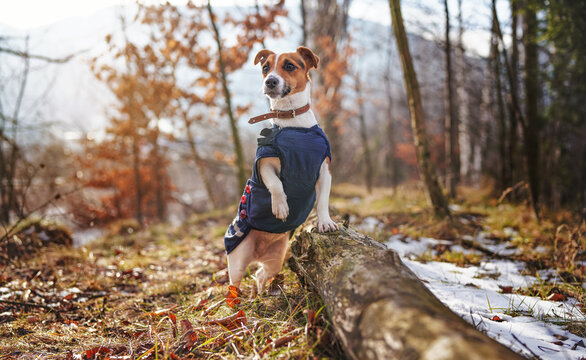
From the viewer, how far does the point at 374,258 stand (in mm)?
1893

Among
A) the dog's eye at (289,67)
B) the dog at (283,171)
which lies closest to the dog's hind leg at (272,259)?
the dog at (283,171)

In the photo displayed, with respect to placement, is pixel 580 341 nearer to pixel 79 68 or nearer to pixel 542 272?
pixel 542 272

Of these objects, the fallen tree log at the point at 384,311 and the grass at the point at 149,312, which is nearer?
the fallen tree log at the point at 384,311

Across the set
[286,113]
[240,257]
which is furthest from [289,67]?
[240,257]

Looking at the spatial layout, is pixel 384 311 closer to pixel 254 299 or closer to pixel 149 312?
pixel 254 299

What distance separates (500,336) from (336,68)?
1022cm

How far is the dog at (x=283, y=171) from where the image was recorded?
2521mm

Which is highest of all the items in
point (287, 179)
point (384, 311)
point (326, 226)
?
point (287, 179)

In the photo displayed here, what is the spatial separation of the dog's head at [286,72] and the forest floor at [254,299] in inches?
48.5

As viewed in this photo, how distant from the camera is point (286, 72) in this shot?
104 inches

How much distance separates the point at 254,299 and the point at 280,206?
773 mm

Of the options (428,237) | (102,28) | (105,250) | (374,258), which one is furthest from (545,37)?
(102,28)

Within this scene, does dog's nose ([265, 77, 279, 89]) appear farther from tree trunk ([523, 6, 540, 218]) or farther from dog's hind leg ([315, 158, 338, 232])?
tree trunk ([523, 6, 540, 218])

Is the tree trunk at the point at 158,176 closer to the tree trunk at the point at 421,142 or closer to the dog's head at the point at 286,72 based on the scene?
the tree trunk at the point at 421,142
